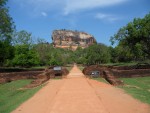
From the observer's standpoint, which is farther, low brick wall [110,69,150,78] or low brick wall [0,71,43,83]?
low brick wall [110,69,150,78]

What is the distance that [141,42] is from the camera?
39656mm

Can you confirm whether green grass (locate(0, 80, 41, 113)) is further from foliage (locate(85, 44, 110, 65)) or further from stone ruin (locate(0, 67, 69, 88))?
foliage (locate(85, 44, 110, 65))

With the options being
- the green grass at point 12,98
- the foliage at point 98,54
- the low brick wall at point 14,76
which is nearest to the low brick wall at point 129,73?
the low brick wall at point 14,76

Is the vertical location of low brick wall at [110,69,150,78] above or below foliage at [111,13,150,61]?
below

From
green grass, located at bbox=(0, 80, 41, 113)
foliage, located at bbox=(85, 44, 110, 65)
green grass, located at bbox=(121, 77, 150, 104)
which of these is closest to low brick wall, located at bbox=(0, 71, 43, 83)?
green grass, located at bbox=(0, 80, 41, 113)

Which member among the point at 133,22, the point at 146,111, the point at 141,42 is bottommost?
the point at 146,111

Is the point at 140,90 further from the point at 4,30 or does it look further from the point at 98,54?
the point at 98,54

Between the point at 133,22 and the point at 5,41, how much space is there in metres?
18.1

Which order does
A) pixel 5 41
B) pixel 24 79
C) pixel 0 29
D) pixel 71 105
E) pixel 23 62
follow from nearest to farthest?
1. pixel 71 105
2. pixel 24 79
3. pixel 0 29
4. pixel 5 41
5. pixel 23 62

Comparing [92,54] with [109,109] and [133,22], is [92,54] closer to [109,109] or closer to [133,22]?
[133,22]

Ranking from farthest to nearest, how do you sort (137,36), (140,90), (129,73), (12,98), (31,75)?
(137,36) → (31,75) → (129,73) → (140,90) → (12,98)

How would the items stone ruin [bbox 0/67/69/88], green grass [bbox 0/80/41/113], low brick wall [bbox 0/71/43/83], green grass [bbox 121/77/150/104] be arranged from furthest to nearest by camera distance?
low brick wall [bbox 0/71/43/83]
stone ruin [bbox 0/67/69/88]
green grass [bbox 121/77/150/104]
green grass [bbox 0/80/41/113]

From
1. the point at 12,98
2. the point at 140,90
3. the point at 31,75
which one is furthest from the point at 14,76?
the point at 140,90

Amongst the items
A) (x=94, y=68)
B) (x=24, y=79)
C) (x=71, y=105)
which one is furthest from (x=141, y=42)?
(x=71, y=105)
